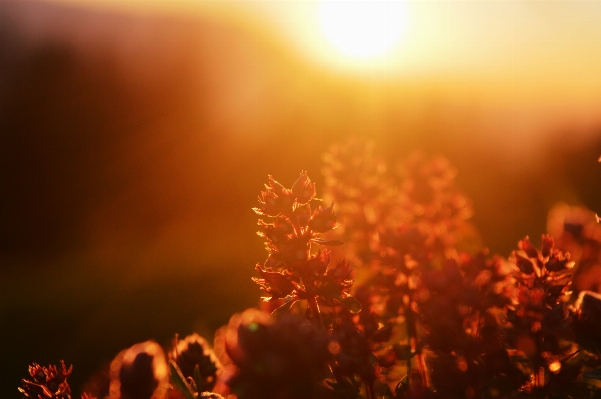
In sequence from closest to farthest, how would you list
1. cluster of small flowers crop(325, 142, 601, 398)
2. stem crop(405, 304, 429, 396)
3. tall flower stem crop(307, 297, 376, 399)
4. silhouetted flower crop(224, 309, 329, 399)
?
1. silhouetted flower crop(224, 309, 329, 399)
2. tall flower stem crop(307, 297, 376, 399)
3. cluster of small flowers crop(325, 142, 601, 398)
4. stem crop(405, 304, 429, 396)

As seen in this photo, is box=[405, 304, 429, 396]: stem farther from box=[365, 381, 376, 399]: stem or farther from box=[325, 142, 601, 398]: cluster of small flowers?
box=[365, 381, 376, 399]: stem

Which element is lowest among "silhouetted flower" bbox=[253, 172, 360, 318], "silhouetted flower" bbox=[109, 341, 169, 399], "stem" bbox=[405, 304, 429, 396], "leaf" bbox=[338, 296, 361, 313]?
"stem" bbox=[405, 304, 429, 396]

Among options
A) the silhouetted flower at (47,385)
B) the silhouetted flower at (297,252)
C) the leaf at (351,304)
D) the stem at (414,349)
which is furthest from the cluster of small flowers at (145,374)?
the stem at (414,349)

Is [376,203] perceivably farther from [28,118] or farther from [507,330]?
[28,118]

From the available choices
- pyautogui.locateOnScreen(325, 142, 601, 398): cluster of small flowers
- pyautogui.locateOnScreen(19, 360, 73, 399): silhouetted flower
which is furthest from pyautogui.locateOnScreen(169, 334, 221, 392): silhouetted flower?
pyautogui.locateOnScreen(325, 142, 601, 398): cluster of small flowers

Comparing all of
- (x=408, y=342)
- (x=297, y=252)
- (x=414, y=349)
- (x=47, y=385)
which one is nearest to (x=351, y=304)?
(x=297, y=252)

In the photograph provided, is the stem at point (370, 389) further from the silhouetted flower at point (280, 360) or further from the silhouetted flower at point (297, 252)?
the silhouetted flower at point (280, 360)

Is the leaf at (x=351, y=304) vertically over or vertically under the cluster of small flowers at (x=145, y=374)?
over

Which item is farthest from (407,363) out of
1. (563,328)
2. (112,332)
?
(112,332)
